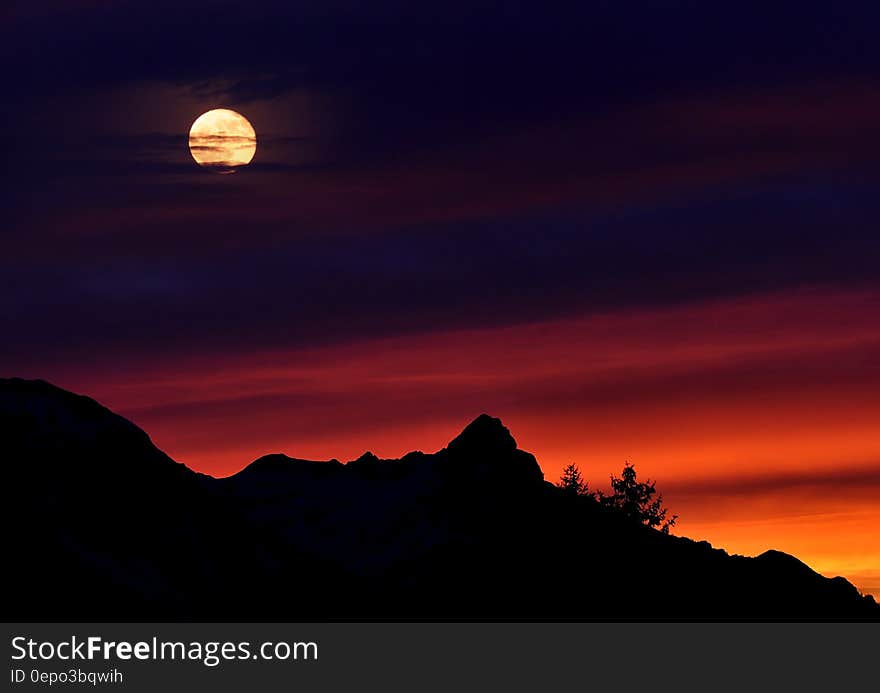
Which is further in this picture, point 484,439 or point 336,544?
point 484,439

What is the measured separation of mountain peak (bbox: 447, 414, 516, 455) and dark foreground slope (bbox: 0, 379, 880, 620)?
0.60 feet

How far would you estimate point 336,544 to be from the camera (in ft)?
482

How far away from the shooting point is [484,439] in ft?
519

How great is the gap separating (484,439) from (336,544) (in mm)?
19490

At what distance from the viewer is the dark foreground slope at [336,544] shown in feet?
358

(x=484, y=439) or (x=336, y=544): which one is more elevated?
(x=484, y=439)

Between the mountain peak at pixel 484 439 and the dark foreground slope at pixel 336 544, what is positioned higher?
the mountain peak at pixel 484 439

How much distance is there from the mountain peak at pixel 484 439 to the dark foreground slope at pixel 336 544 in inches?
7.2

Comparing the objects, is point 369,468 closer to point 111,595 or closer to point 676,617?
point 676,617

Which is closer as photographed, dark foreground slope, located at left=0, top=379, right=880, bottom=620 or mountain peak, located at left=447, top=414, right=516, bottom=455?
dark foreground slope, located at left=0, top=379, right=880, bottom=620

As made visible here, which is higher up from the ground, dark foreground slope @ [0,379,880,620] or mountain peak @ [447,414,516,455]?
mountain peak @ [447,414,516,455]

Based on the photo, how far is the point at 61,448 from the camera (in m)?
117

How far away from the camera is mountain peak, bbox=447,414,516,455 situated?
157500mm
